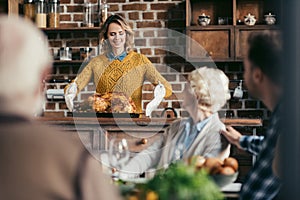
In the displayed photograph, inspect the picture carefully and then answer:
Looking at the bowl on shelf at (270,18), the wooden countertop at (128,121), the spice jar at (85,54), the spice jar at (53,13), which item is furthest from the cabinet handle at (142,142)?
the spice jar at (53,13)

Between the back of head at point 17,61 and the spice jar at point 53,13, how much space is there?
504 centimetres

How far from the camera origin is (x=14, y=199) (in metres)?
1.26

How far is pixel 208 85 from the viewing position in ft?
10.4

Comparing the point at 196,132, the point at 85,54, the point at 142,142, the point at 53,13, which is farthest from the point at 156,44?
the point at 196,132

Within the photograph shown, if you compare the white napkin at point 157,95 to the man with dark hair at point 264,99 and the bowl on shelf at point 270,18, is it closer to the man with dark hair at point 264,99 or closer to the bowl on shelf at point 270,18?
the bowl on shelf at point 270,18

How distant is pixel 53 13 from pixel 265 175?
4492 millimetres

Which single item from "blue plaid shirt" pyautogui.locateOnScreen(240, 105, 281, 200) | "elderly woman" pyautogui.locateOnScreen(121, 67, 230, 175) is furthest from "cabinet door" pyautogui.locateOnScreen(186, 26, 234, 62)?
"blue plaid shirt" pyautogui.locateOnScreen(240, 105, 281, 200)

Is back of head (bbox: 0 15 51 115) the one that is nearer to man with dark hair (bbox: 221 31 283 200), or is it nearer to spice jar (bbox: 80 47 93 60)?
man with dark hair (bbox: 221 31 283 200)

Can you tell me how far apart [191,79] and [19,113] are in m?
1.91

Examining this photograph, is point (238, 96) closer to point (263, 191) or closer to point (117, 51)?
point (117, 51)

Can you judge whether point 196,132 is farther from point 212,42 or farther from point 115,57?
point 212,42

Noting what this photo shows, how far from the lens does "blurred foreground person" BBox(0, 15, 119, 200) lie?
1.26 metres

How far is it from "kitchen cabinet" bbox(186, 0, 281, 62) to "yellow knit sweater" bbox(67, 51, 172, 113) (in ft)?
1.95

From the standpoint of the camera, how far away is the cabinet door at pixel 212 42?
596 cm
